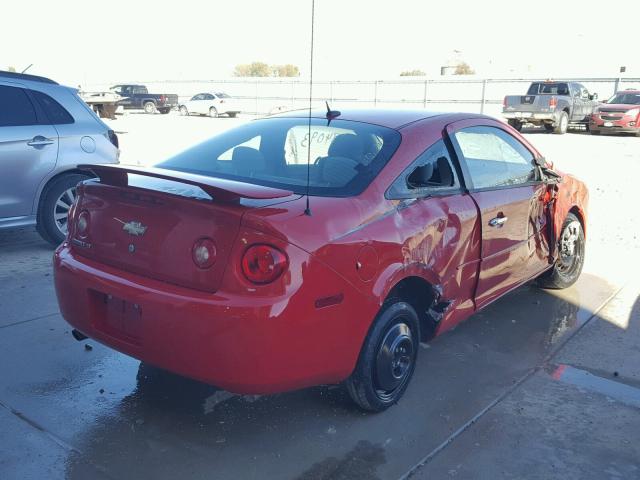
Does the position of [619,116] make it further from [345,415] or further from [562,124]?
[345,415]

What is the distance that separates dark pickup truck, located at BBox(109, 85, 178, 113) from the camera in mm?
37812

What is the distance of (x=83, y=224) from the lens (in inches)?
129

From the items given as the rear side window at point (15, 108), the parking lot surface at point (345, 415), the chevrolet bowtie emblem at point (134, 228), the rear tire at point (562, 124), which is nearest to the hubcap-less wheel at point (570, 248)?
the parking lot surface at point (345, 415)

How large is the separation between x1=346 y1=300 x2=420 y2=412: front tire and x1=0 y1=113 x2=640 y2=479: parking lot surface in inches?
4.4

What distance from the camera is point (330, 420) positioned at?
3.33m

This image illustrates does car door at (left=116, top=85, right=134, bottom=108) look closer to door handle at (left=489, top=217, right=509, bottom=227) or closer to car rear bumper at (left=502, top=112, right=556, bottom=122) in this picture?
car rear bumper at (left=502, top=112, right=556, bottom=122)

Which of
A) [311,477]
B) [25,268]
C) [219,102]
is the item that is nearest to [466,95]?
[219,102]

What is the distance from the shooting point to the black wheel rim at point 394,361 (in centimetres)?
328

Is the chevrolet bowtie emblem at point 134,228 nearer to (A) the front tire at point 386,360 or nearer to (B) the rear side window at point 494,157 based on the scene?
(A) the front tire at point 386,360

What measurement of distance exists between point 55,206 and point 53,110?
985 mm

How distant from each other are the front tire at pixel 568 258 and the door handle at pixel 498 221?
51.3 inches

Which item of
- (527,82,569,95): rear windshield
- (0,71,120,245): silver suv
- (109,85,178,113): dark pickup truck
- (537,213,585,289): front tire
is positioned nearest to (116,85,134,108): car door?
(109,85,178,113): dark pickup truck

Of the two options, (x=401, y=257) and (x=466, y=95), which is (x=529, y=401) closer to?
(x=401, y=257)

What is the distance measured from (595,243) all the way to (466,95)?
27.9m
